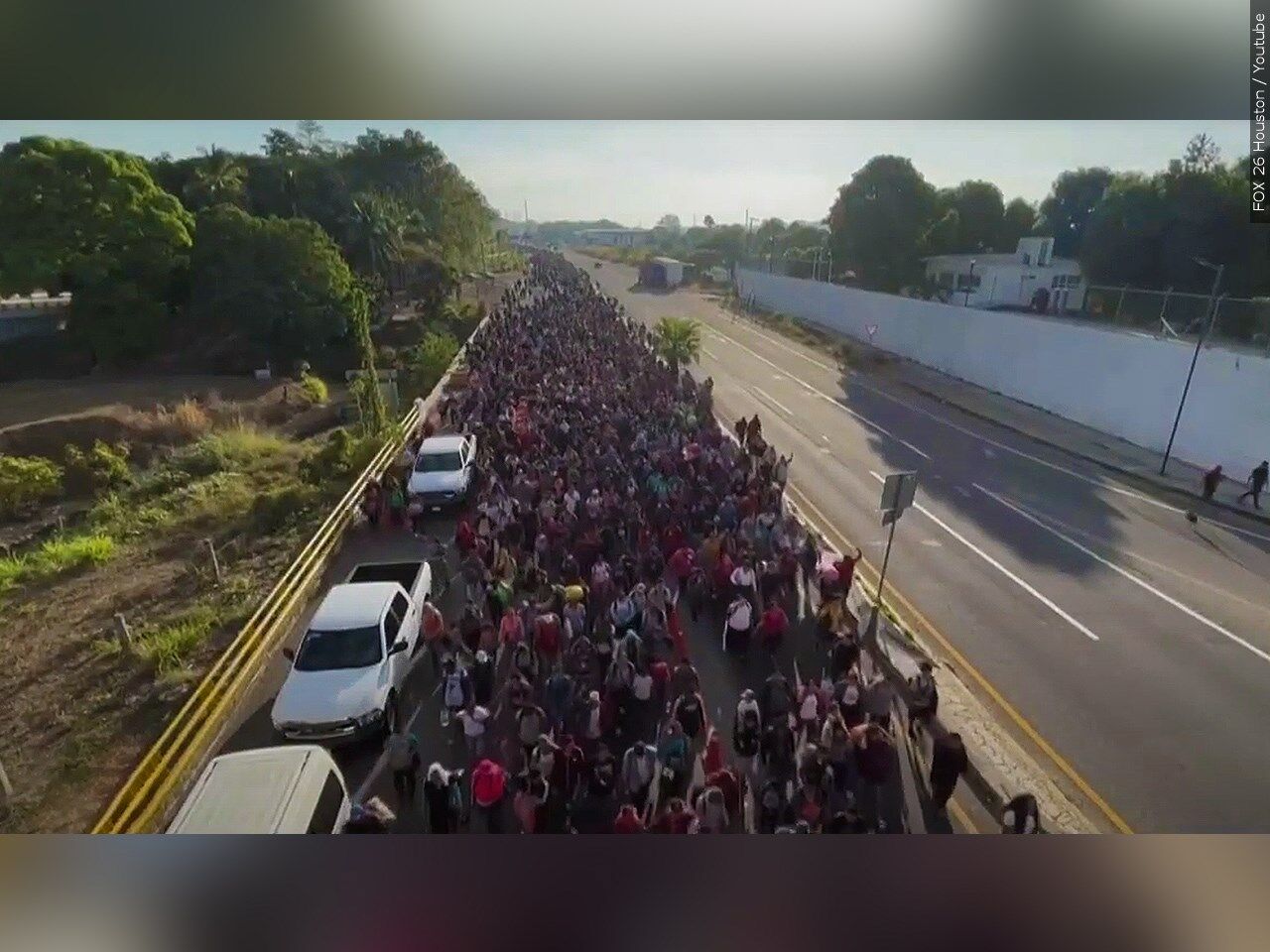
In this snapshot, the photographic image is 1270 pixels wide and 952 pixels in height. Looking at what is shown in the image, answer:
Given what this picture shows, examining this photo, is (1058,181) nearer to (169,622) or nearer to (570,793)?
(570,793)

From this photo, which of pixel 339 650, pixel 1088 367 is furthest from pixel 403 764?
pixel 1088 367

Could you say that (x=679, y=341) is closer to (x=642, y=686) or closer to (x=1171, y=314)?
(x=642, y=686)

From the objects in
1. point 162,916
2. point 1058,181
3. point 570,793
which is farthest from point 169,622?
point 1058,181

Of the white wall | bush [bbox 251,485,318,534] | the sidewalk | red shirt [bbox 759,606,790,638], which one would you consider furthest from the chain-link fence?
bush [bbox 251,485,318,534]

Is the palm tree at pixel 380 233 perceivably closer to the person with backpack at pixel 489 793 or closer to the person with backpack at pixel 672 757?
the person with backpack at pixel 489 793

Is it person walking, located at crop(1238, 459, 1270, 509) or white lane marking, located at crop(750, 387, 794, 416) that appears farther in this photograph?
white lane marking, located at crop(750, 387, 794, 416)

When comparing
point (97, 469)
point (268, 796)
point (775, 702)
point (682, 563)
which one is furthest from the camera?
point (682, 563)

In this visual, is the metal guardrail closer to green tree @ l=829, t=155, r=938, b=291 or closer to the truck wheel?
the truck wheel
